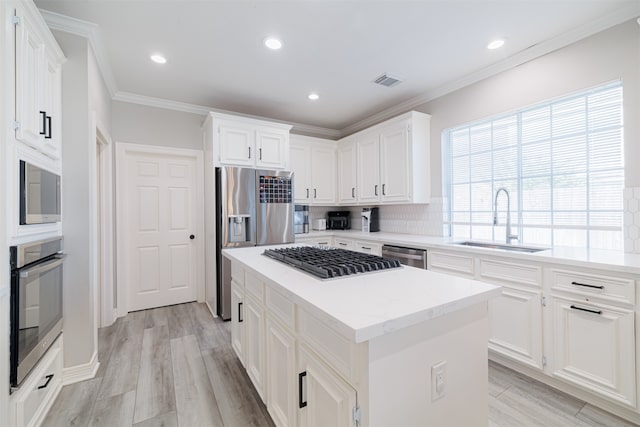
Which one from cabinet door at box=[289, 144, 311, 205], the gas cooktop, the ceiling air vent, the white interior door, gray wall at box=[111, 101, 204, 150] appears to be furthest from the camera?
cabinet door at box=[289, 144, 311, 205]

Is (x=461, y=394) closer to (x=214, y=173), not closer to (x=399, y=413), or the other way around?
(x=399, y=413)

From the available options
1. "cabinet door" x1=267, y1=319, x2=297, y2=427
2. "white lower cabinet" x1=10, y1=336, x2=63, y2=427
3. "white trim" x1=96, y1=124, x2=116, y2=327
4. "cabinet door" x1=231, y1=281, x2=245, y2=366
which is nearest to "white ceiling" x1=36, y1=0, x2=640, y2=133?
"white trim" x1=96, y1=124, x2=116, y2=327

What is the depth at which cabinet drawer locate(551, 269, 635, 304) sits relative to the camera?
162cm

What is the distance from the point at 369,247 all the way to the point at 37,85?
3.17 meters

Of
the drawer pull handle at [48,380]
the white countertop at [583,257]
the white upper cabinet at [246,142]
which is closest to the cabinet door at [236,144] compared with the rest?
the white upper cabinet at [246,142]

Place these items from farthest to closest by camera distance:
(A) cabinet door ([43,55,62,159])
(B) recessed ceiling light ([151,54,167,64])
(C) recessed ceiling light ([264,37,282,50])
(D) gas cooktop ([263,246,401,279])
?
(B) recessed ceiling light ([151,54,167,64])
(C) recessed ceiling light ([264,37,282,50])
(A) cabinet door ([43,55,62,159])
(D) gas cooktop ([263,246,401,279])

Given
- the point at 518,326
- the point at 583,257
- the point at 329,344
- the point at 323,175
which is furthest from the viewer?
the point at 323,175

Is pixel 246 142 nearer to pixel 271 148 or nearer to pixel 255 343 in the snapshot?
pixel 271 148

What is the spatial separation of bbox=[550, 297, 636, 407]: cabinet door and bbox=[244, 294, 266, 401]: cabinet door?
195 centimetres

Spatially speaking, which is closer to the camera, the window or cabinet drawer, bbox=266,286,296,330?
cabinet drawer, bbox=266,286,296,330

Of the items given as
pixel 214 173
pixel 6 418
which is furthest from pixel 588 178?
pixel 6 418

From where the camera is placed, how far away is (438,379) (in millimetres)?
1050

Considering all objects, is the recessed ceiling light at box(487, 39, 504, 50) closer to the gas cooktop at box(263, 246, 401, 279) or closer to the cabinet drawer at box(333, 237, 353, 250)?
the gas cooktop at box(263, 246, 401, 279)

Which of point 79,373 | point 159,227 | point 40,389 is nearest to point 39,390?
point 40,389
